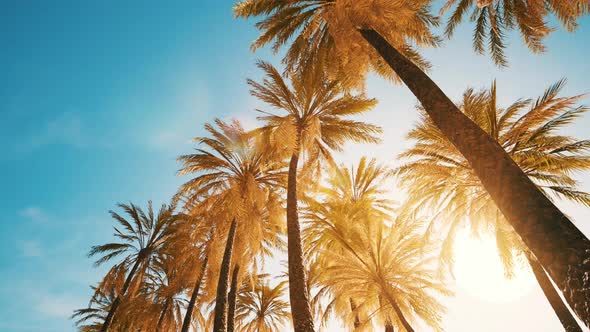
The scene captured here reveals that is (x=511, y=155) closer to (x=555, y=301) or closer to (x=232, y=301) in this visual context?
(x=555, y=301)

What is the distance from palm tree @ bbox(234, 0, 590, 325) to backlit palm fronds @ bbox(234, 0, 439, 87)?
0.02 metres

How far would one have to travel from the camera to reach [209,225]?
34.9 feet

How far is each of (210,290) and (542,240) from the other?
11819mm

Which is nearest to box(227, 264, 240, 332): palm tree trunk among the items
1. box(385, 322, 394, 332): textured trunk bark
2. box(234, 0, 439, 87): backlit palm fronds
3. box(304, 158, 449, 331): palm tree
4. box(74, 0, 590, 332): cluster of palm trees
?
box(74, 0, 590, 332): cluster of palm trees

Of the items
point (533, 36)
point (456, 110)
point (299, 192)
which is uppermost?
point (533, 36)

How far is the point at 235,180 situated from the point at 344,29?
24.3 feet

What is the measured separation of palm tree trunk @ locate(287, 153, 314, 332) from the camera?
21.8 ft

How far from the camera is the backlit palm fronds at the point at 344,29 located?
6758 millimetres

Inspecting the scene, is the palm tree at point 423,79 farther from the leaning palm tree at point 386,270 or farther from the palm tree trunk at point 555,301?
the palm tree trunk at point 555,301

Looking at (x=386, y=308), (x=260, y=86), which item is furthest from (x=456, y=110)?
(x=386, y=308)

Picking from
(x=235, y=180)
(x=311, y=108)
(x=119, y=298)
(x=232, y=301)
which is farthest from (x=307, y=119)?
(x=119, y=298)

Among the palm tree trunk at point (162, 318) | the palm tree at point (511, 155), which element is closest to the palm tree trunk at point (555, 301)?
the palm tree at point (511, 155)

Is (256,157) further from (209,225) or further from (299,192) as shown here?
(209,225)

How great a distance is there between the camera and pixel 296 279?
24.3 feet
